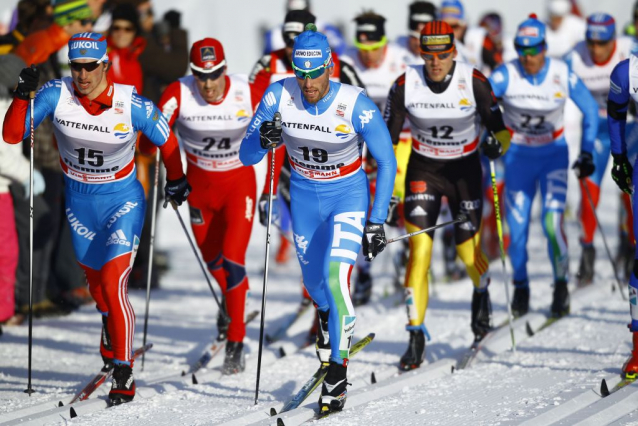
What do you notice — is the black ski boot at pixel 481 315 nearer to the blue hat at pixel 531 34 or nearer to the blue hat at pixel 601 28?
the blue hat at pixel 531 34

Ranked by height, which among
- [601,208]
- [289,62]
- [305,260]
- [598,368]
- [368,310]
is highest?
[289,62]

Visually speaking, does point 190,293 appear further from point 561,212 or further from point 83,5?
point 561,212

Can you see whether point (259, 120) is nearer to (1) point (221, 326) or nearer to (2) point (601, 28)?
(1) point (221, 326)

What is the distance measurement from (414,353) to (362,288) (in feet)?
9.56

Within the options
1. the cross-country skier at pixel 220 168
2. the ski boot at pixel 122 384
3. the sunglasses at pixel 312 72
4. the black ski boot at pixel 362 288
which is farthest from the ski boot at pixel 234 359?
the black ski boot at pixel 362 288

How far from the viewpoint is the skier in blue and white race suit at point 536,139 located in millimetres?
9586

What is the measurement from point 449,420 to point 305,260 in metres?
1.59

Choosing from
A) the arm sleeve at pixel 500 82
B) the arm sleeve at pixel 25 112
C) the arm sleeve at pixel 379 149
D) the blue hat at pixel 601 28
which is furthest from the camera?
the blue hat at pixel 601 28

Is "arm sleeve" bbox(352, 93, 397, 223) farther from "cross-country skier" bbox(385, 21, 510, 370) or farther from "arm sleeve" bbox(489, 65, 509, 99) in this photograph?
"arm sleeve" bbox(489, 65, 509, 99)

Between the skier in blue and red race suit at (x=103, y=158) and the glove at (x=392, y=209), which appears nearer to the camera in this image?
the skier in blue and red race suit at (x=103, y=158)

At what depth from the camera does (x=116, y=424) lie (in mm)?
6496

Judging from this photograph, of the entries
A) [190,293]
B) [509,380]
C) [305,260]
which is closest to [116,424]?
[305,260]

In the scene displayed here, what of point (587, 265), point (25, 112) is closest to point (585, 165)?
point (587, 265)

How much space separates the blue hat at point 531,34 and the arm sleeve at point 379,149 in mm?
3124
